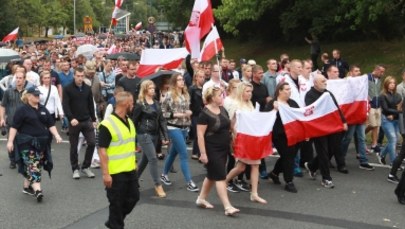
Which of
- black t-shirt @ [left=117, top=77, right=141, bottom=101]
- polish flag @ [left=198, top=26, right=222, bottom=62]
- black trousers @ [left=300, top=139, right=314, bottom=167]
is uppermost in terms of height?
polish flag @ [left=198, top=26, right=222, bottom=62]

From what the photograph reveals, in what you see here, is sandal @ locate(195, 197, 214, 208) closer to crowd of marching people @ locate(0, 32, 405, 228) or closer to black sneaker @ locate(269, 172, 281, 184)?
crowd of marching people @ locate(0, 32, 405, 228)

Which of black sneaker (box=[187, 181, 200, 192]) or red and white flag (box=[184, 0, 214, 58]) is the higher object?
red and white flag (box=[184, 0, 214, 58])

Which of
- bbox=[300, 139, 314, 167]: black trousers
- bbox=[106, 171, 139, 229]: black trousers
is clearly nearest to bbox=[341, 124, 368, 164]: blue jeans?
bbox=[300, 139, 314, 167]: black trousers

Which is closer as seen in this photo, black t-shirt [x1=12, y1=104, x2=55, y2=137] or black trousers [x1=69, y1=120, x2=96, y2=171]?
black t-shirt [x1=12, y1=104, x2=55, y2=137]

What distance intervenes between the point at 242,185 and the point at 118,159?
3.05 meters

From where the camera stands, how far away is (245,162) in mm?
7922

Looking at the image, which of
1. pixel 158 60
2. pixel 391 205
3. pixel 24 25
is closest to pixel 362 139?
pixel 391 205

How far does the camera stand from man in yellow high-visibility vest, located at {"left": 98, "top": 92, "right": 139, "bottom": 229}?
5.90m

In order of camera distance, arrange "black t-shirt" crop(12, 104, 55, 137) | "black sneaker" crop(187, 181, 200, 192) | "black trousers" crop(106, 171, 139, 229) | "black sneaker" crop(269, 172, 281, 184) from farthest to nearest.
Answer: "black sneaker" crop(269, 172, 281, 184) < "black sneaker" crop(187, 181, 200, 192) < "black t-shirt" crop(12, 104, 55, 137) < "black trousers" crop(106, 171, 139, 229)

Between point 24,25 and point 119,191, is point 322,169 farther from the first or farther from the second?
point 24,25

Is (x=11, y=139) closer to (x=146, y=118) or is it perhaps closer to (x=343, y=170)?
(x=146, y=118)

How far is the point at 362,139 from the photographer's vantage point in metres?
10.0

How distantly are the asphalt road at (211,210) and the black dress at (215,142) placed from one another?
549mm

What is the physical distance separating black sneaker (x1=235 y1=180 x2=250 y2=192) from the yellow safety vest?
2.84 metres
